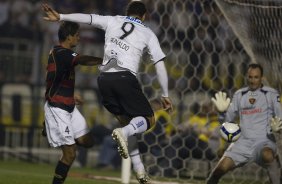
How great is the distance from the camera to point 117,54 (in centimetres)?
900

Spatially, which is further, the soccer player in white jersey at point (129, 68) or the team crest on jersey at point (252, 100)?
the team crest on jersey at point (252, 100)

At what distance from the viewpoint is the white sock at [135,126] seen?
871 centimetres

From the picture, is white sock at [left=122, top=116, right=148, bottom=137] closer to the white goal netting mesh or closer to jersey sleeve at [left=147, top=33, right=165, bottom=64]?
jersey sleeve at [left=147, top=33, right=165, bottom=64]

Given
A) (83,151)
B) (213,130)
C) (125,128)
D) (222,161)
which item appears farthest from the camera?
(83,151)

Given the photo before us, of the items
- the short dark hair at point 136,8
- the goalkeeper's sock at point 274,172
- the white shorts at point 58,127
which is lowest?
the goalkeeper's sock at point 274,172

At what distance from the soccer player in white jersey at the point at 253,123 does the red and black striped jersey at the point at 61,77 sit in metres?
2.18

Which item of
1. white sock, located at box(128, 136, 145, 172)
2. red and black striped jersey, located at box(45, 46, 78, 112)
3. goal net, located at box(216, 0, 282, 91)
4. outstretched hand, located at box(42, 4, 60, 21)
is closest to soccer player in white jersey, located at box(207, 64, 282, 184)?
goal net, located at box(216, 0, 282, 91)

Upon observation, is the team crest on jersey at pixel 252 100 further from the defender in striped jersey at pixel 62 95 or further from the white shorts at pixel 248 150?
the defender in striped jersey at pixel 62 95

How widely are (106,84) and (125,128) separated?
0.55 metres

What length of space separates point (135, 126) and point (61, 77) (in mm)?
990

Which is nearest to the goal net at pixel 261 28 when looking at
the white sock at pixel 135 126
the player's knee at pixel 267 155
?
the player's knee at pixel 267 155

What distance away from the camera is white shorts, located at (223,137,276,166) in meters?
10.6

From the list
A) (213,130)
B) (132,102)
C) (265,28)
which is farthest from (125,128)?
(213,130)

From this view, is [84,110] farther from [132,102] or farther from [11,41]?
[132,102]
